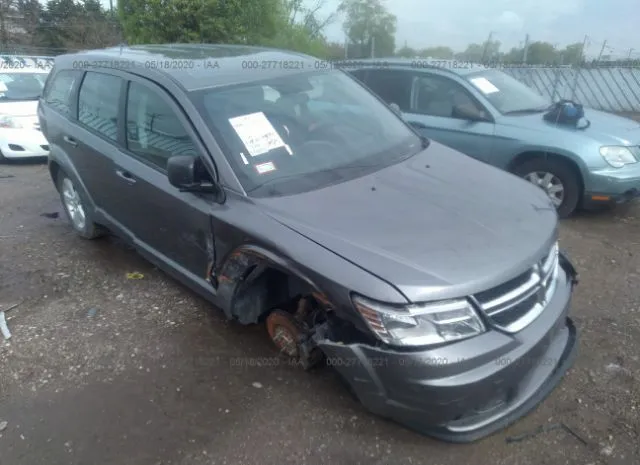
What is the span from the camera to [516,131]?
5066mm

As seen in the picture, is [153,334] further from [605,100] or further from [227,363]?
[605,100]

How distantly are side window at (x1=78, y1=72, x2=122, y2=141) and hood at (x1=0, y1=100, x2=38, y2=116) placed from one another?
449 centimetres

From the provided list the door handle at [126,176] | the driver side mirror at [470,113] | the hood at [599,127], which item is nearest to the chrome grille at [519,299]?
the door handle at [126,176]

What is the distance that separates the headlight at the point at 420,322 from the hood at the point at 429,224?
0.06 metres

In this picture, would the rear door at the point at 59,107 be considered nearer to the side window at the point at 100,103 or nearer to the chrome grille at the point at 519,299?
the side window at the point at 100,103

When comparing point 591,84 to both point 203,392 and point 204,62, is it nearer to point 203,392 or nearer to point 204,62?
point 204,62

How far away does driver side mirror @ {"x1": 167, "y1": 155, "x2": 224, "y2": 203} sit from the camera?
104 inches

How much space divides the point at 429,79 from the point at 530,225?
3.56 m

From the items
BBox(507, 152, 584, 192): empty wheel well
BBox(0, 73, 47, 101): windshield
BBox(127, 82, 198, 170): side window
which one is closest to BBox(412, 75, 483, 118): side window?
BBox(507, 152, 584, 192): empty wheel well

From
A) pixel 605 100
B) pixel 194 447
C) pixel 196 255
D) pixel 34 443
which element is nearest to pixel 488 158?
Result: pixel 196 255

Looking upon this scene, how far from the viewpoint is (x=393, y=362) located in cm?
207

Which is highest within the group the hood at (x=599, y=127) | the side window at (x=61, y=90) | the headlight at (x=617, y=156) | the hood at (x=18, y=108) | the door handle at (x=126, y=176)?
the side window at (x=61, y=90)

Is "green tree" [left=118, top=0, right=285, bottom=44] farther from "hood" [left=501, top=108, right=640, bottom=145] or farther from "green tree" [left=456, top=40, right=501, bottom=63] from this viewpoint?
"hood" [left=501, top=108, right=640, bottom=145]

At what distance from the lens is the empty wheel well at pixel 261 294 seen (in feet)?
8.78
